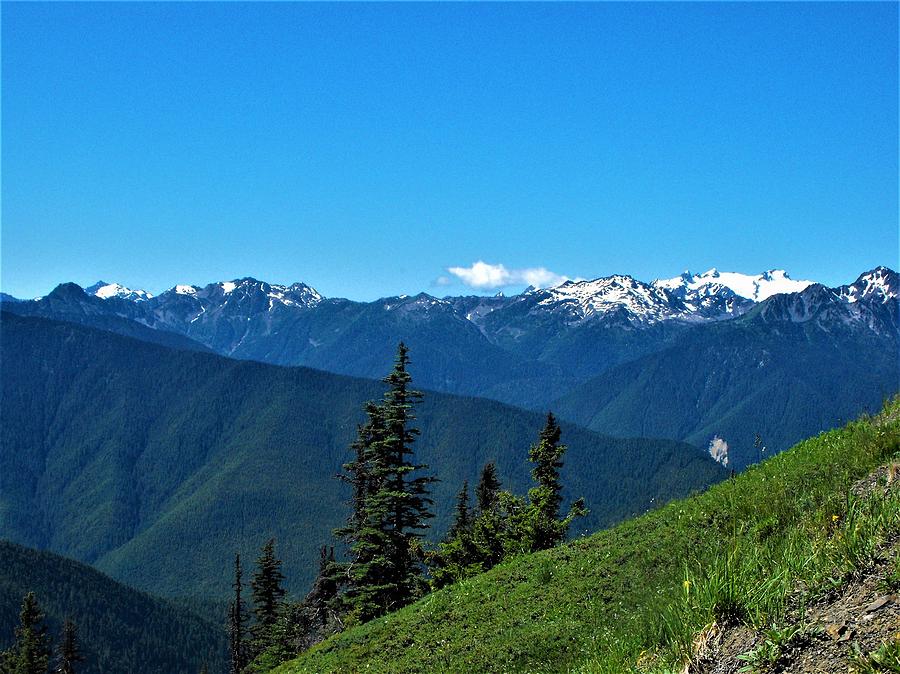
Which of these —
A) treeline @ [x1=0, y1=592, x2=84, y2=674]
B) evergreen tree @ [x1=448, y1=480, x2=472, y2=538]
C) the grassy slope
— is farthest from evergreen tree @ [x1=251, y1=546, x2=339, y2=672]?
the grassy slope

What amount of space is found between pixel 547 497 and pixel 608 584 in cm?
2952

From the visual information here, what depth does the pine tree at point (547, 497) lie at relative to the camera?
39.4m

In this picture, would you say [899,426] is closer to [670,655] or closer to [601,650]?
[601,650]

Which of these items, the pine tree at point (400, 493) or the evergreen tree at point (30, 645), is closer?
the pine tree at point (400, 493)

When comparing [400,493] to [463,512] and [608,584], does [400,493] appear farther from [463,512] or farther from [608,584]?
[463,512]

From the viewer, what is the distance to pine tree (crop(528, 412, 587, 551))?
39.4 m

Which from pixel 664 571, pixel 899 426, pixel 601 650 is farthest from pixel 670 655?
pixel 899 426

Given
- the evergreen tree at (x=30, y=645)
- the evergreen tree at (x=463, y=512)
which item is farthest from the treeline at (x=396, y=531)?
the evergreen tree at (x=30, y=645)

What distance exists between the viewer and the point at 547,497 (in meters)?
45.6

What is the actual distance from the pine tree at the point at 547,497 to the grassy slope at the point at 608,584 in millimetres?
17935

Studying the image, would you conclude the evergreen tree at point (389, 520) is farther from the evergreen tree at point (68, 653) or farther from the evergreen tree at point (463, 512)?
the evergreen tree at point (68, 653)

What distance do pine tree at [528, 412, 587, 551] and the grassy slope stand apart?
1793cm

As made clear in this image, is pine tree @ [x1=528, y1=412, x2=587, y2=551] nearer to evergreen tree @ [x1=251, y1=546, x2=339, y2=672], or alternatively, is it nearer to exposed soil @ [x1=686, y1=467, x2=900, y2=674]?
evergreen tree @ [x1=251, y1=546, x2=339, y2=672]

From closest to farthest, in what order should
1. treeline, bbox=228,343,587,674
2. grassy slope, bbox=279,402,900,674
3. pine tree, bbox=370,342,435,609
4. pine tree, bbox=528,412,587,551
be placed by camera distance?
grassy slope, bbox=279,402,900,674 → treeline, bbox=228,343,587,674 → pine tree, bbox=370,342,435,609 → pine tree, bbox=528,412,587,551
